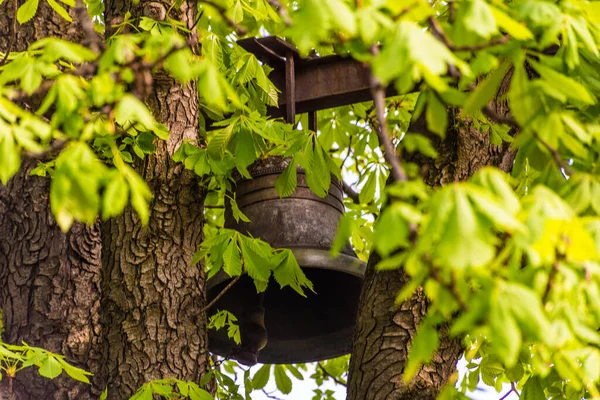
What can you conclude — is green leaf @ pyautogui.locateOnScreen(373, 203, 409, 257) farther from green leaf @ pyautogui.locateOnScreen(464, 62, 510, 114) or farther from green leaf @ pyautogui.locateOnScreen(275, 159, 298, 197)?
green leaf @ pyautogui.locateOnScreen(275, 159, 298, 197)

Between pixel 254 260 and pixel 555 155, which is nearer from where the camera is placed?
pixel 555 155

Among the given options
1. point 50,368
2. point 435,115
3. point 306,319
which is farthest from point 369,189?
point 435,115

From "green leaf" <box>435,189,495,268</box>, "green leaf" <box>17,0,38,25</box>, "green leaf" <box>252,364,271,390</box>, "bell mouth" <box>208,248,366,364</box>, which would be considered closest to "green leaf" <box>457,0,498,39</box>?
"green leaf" <box>435,189,495,268</box>

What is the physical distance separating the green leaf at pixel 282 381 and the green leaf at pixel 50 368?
1.57m

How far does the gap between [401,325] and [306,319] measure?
59 centimetres

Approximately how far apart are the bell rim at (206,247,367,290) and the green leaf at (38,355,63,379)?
0.56m

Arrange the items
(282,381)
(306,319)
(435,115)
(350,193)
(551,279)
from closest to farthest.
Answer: (551,279) → (435,115) → (306,319) → (282,381) → (350,193)

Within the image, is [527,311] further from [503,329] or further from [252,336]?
[252,336]

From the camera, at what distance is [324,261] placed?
8.63ft

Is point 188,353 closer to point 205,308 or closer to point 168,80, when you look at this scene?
point 205,308

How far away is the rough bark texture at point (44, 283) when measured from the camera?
3.04 m

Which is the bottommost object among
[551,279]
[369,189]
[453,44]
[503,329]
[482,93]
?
[503,329]

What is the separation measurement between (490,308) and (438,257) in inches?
4.5

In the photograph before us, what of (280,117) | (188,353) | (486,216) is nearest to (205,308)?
A: (188,353)
